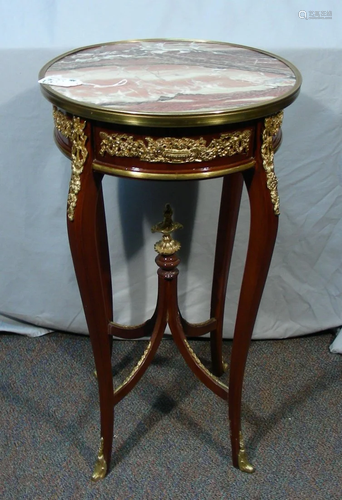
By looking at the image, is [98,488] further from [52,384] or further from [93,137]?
[93,137]

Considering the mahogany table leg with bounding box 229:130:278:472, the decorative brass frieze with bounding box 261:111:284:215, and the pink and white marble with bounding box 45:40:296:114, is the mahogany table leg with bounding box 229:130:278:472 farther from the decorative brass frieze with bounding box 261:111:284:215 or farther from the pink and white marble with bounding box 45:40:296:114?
the pink and white marble with bounding box 45:40:296:114

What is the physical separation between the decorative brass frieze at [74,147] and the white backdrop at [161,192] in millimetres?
393

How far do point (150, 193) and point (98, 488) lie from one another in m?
0.63

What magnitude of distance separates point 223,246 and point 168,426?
1.32 ft

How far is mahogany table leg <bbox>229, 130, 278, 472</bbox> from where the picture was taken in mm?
750

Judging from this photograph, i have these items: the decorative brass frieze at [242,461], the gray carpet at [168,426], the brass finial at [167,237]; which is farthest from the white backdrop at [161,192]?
the decorative brass frieze at [242,461]

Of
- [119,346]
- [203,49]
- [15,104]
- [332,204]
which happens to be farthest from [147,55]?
[119,346]

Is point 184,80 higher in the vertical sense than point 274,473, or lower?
higher

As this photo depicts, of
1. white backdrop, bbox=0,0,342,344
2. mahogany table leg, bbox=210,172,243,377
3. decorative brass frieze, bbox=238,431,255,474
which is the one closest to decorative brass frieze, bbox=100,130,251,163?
mahogany table leg, bbox=210,172,243,377

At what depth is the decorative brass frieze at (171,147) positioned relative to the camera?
67 cm

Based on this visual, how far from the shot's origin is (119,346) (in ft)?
4.38

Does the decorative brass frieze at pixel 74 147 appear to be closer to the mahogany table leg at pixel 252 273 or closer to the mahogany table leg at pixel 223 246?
Answer: the mahogany table leg at pixel 252 273

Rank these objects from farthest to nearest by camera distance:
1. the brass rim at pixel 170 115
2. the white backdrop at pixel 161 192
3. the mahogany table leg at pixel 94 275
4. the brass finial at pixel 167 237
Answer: the white backdrop at pixel 161 192, the brass finial at pixel 167 237, the mahogany table leg at pixel 94 275, the brass rim at pixel 170 115

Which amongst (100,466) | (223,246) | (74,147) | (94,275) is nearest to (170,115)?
(74,147)
